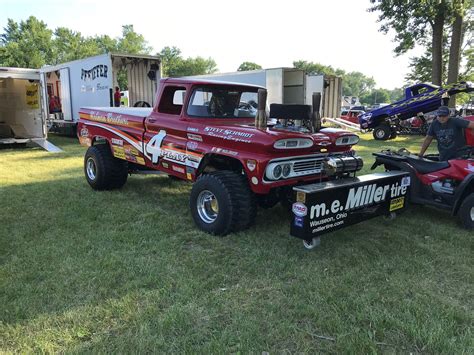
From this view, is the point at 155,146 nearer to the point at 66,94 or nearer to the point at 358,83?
the point at 66,94

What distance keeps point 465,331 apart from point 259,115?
298 centimetres

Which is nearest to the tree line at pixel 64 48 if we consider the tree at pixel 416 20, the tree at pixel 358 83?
the tree at pixel 416 20

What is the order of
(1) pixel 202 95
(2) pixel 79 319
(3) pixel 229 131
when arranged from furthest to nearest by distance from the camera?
(1) pixel 202 95 → (3) pixel 229 131 → (2) pixel 79 319

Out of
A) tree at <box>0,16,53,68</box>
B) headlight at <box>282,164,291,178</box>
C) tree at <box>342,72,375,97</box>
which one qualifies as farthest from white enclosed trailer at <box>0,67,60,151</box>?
tree at <box>342,72,375,97</box>

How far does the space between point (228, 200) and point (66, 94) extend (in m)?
14.9

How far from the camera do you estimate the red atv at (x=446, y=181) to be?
16.6 ft

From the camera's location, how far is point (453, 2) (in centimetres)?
1794

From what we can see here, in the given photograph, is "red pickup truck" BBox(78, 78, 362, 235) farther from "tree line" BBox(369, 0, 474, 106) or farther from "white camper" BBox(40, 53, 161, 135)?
"tree line" BBox(369, 0, 474, 106)

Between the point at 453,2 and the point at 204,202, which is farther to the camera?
the point at 453,2

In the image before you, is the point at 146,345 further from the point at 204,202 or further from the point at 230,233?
the point at 204,202

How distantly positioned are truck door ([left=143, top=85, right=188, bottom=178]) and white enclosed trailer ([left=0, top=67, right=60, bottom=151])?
895 cm

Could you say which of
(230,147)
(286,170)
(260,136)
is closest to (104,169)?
(230,147)

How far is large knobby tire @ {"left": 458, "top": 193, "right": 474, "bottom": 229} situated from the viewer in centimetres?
501

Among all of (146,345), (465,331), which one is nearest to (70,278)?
(146,345)
